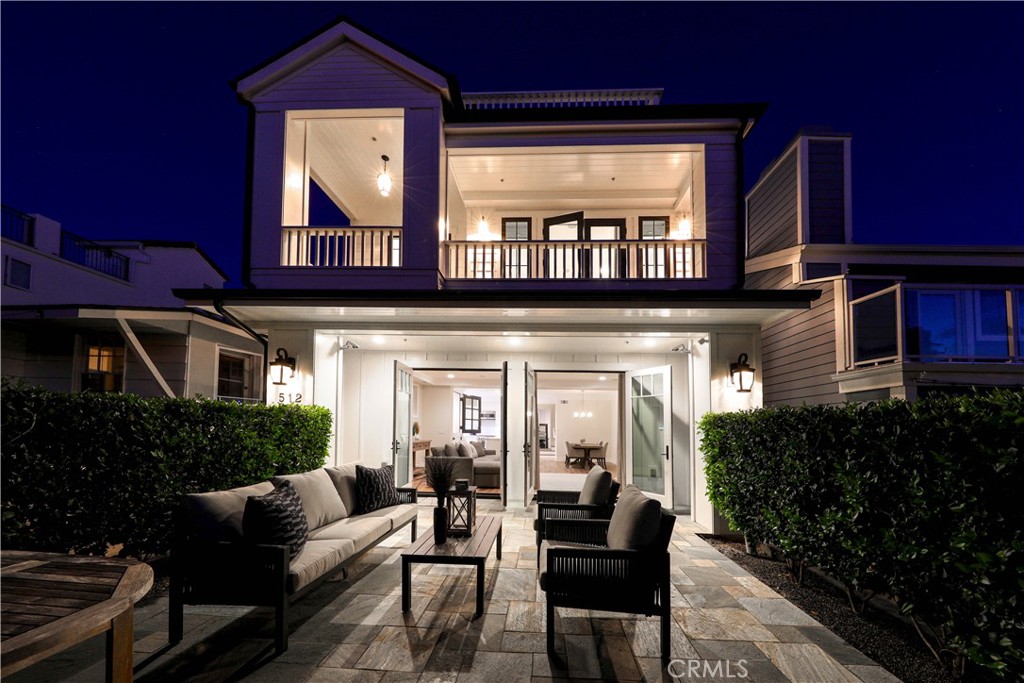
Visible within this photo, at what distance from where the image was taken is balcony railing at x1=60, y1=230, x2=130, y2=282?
12.2 metres

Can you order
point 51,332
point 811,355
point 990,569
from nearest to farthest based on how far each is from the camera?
point 990,569
point 811,355
point 51,332

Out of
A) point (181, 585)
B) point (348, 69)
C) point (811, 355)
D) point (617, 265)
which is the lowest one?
point (181, 585)

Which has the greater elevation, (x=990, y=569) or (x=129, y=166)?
(x=129, y=166)

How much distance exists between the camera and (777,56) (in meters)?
45.7

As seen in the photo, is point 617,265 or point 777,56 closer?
point 617,265

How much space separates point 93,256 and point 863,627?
52.4 ft

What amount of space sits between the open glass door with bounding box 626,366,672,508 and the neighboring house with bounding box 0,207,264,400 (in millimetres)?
7627

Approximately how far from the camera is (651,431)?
27.5ft

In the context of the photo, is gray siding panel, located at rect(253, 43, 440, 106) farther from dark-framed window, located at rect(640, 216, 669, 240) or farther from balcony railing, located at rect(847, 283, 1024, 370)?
balcony railing, located at rect(847, 283, 1024, 370)

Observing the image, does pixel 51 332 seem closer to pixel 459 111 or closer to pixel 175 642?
pixel 459 111

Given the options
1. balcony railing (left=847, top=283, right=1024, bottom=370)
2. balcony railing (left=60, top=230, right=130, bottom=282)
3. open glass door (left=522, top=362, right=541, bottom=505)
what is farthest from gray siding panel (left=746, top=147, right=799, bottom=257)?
balcony railing (left=60, top=230, right=130, bottom=282)

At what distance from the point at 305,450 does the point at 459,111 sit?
5120mm

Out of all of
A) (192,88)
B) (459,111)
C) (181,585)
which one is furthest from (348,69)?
(192,88)

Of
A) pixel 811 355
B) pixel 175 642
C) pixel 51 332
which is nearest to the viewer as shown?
pixel 175 642
